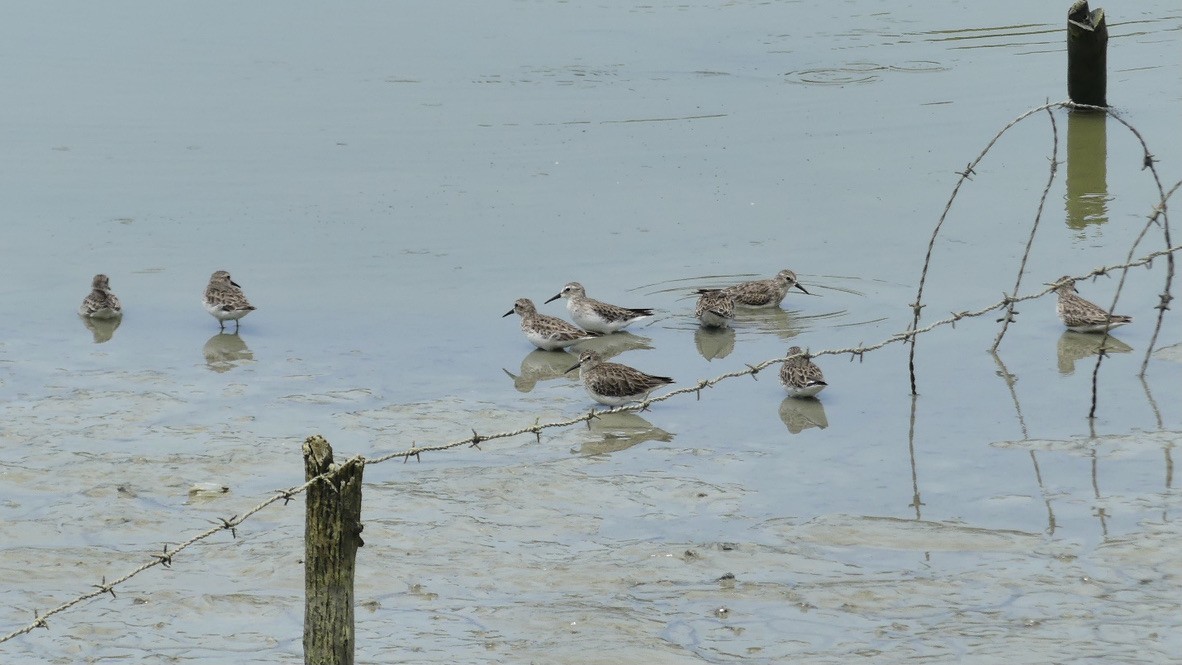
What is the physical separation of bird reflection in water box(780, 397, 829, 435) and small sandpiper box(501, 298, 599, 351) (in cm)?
215

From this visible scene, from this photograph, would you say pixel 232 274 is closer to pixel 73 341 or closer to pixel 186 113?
pixel 73 341

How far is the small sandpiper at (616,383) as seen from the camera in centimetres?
1139

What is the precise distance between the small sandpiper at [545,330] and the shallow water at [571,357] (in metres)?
0.14

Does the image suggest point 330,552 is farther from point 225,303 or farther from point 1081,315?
point 1081,315

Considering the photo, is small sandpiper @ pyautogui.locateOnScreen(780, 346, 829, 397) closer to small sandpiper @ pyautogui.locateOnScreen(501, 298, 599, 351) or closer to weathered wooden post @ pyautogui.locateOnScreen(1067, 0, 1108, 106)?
small sandpiper @ pyautogui.locateOnScreen(501, 298, 599, 351)

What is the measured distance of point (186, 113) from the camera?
20.9 m

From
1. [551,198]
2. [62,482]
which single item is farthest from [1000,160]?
[62,482]

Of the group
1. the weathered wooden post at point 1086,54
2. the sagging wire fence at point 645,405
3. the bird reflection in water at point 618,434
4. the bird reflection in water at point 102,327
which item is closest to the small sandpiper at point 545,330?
the bird reflection in water at point 618,434

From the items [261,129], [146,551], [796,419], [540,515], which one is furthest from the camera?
[261,129]

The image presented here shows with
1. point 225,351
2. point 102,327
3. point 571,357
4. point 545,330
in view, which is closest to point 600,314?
point 571,357

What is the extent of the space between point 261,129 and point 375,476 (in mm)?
11174

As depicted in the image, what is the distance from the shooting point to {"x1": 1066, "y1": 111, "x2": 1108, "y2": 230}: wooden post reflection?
16266mm

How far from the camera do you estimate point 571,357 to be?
13.0 m

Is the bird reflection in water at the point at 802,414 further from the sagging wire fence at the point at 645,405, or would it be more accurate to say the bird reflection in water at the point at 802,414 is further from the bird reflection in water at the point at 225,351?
the bird reflection in water at the point at 225,351
